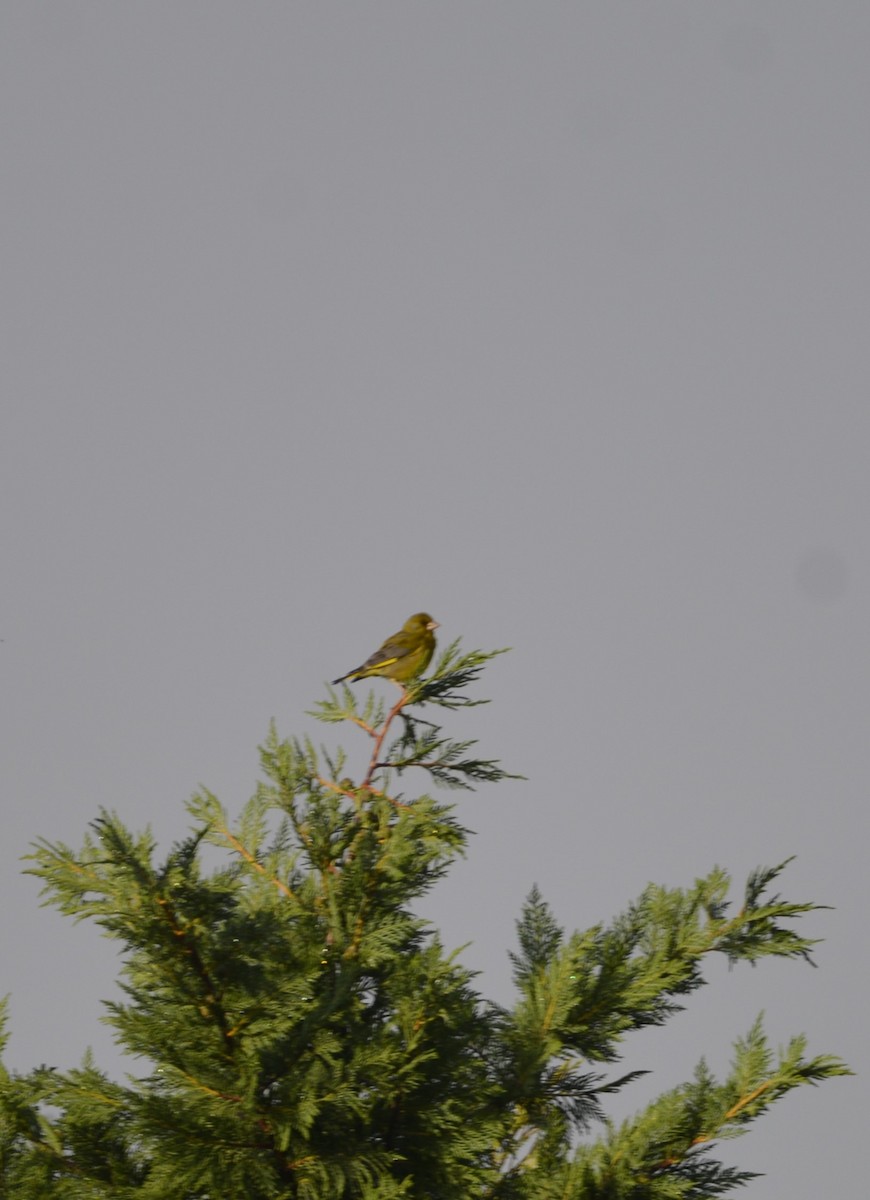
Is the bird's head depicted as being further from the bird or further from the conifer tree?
the conifer tree

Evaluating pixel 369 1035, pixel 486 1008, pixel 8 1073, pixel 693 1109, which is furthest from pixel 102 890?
pixel 693 1109

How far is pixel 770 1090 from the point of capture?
5129mm

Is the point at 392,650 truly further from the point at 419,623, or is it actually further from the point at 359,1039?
the point at 359,1039

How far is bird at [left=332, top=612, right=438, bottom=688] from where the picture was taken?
856 centimetres

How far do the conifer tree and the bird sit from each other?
258cm

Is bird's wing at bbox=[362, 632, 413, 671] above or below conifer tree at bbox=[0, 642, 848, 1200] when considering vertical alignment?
above

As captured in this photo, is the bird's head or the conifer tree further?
the bird's head

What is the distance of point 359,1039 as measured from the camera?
189 inches

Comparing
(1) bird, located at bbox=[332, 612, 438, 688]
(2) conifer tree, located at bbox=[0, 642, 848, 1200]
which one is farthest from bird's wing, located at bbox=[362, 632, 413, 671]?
(2) conifer tree, located at bbox=[0, 642, 848, 1200]

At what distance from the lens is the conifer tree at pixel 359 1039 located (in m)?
4.34

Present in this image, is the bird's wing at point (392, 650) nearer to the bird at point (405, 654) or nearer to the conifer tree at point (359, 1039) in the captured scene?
the bird at point (405, 654)

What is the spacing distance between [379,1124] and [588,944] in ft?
3.28

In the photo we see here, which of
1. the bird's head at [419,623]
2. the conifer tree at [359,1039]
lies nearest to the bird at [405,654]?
the bird's head at [419,623]

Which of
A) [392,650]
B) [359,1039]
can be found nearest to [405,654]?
[392,650]
